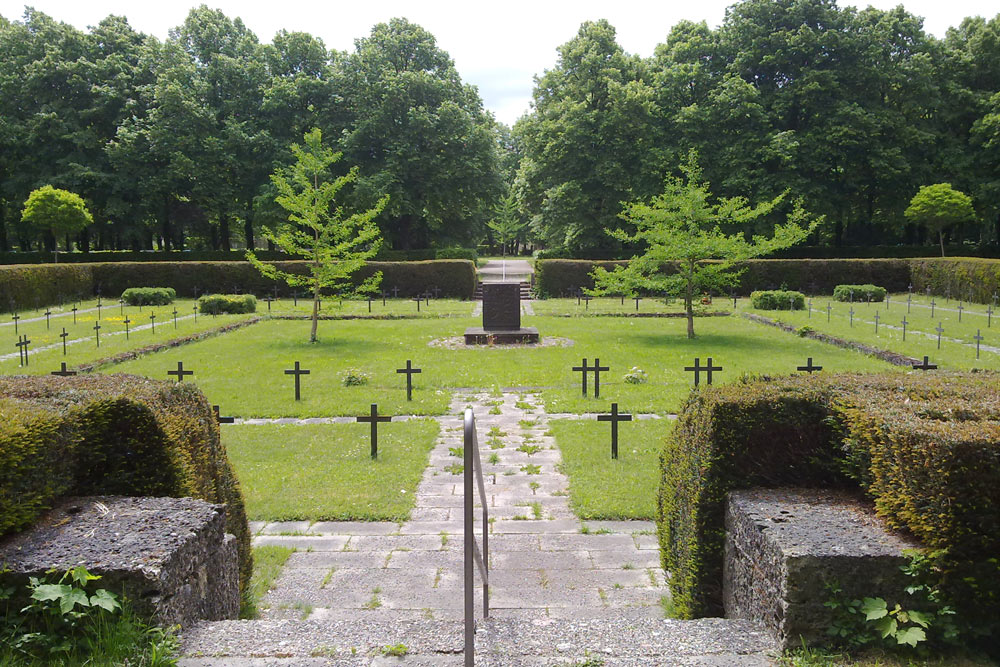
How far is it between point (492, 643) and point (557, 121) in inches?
1511

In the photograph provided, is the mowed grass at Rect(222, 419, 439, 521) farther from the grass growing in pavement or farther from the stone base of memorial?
the stone base of memorial

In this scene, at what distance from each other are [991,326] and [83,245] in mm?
46668

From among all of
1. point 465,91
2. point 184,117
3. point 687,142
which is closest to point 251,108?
point 184,117

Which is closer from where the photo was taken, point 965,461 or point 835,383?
point 965,461

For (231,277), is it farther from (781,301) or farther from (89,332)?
(781,301)

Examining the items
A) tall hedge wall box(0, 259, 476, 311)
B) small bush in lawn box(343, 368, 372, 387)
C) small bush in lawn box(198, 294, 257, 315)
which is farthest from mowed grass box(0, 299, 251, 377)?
small bush in lawn box(343, 368, 372, 387)

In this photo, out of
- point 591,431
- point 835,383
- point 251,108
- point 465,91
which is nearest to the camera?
point 835,383

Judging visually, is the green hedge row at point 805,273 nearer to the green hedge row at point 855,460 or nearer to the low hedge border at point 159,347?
the low hedge border at point 159,347

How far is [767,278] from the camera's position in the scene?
32.2 meters

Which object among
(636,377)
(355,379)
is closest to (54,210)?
(355,379)

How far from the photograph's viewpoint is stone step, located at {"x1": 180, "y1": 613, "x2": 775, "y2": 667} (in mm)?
2938

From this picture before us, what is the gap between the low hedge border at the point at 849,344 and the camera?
13.8 meters

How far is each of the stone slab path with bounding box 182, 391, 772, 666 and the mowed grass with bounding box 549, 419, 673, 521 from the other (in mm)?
193

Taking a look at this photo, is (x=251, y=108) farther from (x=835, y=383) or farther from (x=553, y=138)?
(x=835, y=383)
